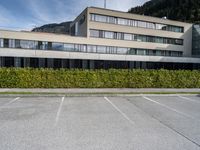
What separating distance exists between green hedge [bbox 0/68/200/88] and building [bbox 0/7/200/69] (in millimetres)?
11184

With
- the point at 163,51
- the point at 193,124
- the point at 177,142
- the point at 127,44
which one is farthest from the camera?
the point at 163,51

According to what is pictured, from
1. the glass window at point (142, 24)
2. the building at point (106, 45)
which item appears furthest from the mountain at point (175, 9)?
the glass window at point (142, 24)

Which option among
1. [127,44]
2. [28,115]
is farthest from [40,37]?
[28,115]

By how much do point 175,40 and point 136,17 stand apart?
12.2 meters

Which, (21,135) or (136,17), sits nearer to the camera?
(21,135)

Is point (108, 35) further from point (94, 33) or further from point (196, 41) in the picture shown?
point (196, 41)

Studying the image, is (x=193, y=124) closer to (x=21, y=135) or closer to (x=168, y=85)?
(x=21, y=135)

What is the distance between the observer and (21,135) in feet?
18.9

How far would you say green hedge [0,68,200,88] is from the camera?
16.9m

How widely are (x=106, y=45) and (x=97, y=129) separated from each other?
113 ft

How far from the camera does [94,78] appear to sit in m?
18.0

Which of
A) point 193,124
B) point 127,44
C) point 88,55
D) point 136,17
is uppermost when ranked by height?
point 136,17

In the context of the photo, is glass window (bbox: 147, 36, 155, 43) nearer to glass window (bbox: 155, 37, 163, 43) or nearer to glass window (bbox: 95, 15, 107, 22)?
glass window (bbox: 155, 37, 163, 43)

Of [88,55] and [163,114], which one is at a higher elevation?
[88,55]
